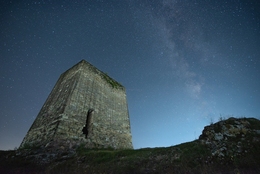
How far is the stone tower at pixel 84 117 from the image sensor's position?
31.6ft

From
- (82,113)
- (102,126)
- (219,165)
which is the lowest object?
(219,165)

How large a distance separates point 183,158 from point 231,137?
2.30 meters

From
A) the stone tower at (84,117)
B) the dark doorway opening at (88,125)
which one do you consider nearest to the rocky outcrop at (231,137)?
the stone tower at (84,117)

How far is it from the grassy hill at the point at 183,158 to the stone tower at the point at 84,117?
1.30 m

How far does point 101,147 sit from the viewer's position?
10898mm

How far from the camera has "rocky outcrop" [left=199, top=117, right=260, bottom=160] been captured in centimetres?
539

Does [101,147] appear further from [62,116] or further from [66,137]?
[62,116]

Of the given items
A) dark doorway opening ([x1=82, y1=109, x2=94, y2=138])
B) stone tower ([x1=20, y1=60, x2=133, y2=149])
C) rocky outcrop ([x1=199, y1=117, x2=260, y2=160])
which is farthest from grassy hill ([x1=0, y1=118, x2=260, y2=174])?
dark doorway opening ([x1=82, y1=109, x2=94, y2=138])

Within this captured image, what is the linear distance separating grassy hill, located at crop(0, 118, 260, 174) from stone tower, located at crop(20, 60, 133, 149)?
130 centimetres

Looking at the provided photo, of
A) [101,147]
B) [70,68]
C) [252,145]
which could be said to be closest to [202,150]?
[252,145]

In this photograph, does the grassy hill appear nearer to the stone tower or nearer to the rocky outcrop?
the rocky outcrop

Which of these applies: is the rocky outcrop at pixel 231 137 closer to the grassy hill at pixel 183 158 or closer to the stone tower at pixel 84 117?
the grassy hill at pixel 183 158

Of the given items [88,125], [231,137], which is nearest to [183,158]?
[231,137]

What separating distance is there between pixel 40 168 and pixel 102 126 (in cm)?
537
